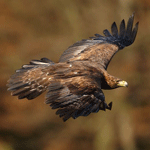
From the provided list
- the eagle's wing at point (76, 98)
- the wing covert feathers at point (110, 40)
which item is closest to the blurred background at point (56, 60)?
the wing covert feathers at point (110, 40)

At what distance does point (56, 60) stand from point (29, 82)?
4.69 meters

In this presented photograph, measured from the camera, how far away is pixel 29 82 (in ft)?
17.6

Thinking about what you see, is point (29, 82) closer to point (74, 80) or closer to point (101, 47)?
point (74, 80)

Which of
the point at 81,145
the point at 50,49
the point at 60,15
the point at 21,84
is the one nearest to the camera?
the point at 21,84

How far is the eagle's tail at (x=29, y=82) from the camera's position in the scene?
523 centimetres

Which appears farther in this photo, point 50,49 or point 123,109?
point 123,109

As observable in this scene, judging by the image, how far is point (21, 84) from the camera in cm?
534

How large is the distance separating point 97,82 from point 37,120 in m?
6.00

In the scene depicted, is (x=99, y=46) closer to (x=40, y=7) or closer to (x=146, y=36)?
(x=40, y=7)

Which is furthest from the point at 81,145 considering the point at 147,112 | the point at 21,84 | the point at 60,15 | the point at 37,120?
the point at 21,84

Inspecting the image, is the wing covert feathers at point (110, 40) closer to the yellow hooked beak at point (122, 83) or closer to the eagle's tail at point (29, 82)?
the eagle's tail at point (29, 82)

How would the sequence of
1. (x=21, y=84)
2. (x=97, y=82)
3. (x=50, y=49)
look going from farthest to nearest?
(x=50, y=49) → (x=21, y=84) → (x=97, y=82)

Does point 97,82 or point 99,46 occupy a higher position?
point 99,46

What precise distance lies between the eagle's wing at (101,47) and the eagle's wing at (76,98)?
4.40 feet
